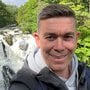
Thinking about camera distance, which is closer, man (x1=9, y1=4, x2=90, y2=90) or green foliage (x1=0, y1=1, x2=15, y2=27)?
man (x1=9, y1=4, x2=90, y2=90)

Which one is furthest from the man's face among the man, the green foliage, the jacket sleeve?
the green foliage

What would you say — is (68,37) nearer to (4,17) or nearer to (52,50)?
(52,50)

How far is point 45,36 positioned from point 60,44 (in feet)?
0.22

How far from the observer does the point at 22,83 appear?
4.90 ft

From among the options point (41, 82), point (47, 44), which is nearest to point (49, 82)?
point (41, 82)

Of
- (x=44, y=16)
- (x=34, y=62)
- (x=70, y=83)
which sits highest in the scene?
(x=44, y=16)

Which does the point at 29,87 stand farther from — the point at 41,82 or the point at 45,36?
the point at 45,36

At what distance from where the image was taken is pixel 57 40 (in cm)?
154

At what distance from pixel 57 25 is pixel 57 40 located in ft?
0.19

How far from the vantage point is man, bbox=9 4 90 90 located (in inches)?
60.6

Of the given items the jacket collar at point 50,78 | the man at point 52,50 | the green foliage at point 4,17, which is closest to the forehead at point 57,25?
the man at point 52,50

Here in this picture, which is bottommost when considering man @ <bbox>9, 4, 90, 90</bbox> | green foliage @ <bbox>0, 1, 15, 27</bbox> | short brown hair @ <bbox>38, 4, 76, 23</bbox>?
green foliage @ <bbox>0, 1, 15, 27</bbox>

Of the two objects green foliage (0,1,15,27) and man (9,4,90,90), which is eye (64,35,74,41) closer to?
man (9,4,90,90)

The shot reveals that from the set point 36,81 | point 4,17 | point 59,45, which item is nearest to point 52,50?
point 59,45
